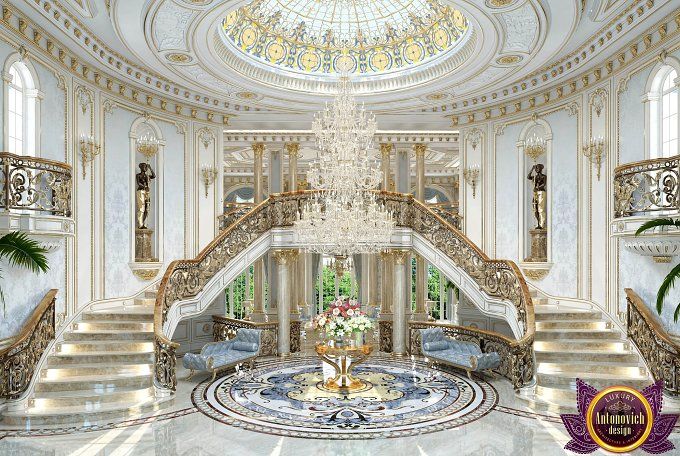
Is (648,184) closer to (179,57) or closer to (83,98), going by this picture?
(179,57)

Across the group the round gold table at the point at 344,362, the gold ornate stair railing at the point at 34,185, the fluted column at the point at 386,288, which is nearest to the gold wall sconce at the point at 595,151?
the round gold table at the point at 344,362

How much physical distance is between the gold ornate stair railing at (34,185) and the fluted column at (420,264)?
1009 cm

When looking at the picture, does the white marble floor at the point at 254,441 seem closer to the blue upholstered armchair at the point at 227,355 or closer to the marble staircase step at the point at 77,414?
the marble staircase step at the point at 77,414

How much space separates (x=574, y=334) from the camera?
31.2 feet

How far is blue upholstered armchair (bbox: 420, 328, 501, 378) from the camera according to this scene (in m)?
10.0

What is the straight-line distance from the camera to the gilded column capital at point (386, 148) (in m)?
15.9

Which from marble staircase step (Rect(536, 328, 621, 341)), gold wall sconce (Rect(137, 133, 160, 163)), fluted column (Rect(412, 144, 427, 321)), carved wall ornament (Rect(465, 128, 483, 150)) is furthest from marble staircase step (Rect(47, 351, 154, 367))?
carved wall ornament (Rect(465, 128, 483, 150))

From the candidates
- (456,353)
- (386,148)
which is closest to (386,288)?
(386,148)

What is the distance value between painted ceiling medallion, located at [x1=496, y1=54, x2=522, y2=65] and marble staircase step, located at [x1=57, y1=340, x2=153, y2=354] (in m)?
8.86

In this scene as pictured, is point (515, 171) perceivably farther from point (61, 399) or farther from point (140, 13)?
point (61, 399)

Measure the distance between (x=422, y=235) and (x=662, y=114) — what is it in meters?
5.34

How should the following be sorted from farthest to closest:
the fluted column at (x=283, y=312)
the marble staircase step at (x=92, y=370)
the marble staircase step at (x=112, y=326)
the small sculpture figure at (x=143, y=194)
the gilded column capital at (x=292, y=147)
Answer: the gilded column capital at (x=292, y=147) < the fluted column at (x=283, y=312) < the small sculpture figure at (x=143, y=194) < the marble staircase step at (x=112, y=326) < the marble staircase step at (x=92, y=370)

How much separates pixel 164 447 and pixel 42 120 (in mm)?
5882

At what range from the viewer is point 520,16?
860 centimetres
